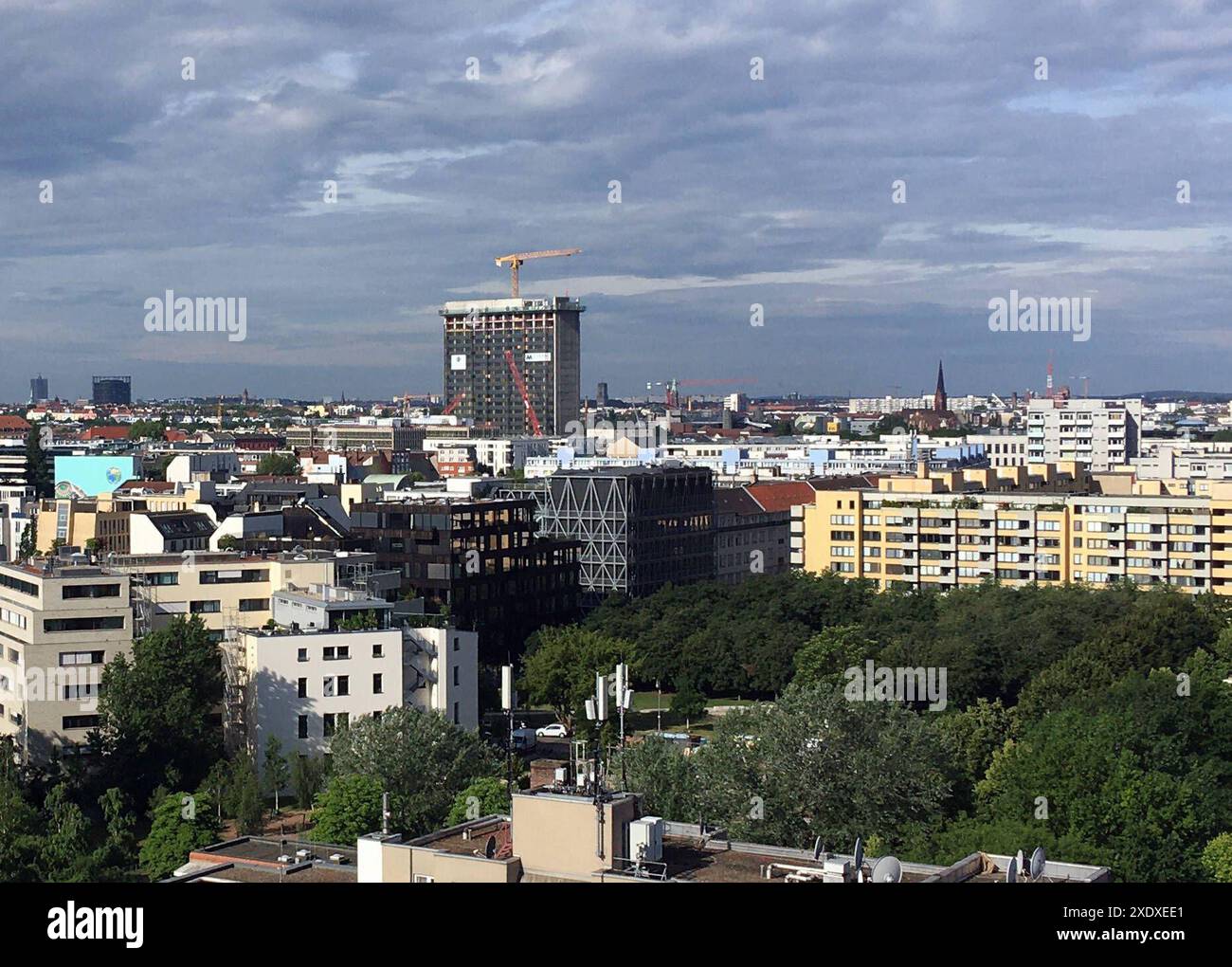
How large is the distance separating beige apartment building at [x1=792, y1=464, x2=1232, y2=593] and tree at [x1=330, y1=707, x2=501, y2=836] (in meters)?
35.7

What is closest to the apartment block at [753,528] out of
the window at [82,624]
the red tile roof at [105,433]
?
the window at [82,624]

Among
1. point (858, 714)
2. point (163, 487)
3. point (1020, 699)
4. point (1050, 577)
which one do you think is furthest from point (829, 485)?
point (858, 714)

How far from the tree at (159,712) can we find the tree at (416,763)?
5.31 meters

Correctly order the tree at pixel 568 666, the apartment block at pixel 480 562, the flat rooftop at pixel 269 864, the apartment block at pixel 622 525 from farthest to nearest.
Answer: the apartment block at pixel 622 525 → the apartment block at pixel 480 562 → the tree at pixel 568 666 → the flat rooftop at pixel 269 864

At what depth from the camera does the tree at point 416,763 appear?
2678cm

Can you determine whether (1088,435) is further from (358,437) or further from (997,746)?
(997,746)

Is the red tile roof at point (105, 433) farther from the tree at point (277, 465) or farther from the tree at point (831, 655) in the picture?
the tree at point (831, 655)

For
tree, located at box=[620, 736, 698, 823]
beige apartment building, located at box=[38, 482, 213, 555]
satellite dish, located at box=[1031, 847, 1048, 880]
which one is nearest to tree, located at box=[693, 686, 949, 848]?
tree, located at box=[620, 736, 698, 823]

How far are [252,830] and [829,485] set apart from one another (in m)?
58.7

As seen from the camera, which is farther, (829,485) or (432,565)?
(829,485)

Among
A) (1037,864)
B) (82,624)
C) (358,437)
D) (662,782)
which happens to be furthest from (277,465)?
(1037,864)

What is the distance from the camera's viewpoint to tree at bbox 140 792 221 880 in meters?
27.7
